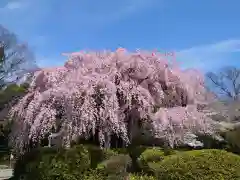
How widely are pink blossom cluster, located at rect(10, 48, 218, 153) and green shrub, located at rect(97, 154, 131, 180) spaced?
594 mm

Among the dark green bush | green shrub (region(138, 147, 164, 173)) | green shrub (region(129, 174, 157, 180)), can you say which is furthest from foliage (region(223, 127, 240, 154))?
the dark green bush

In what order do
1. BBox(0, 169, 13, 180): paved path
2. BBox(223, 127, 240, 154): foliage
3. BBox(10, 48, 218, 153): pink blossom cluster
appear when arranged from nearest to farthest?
1. BBox(10, 48, 218, 153): pink blossom cluster
2. BBox(223, 127, 240, 154): foliage
3. BBox(0, 169, 13, 180): paved path

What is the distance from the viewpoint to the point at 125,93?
34.7 ft

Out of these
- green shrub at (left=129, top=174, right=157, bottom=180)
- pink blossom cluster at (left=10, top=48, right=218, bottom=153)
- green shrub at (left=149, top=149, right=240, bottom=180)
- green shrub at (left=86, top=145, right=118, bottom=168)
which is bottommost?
green shrub at (left=129, top=174, right=157, bottom=180)

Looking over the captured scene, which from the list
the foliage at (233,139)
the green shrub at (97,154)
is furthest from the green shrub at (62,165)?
the foliage at (233,139)

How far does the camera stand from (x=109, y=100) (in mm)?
10062

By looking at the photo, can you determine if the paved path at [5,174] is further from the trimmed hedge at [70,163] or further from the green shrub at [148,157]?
the green shrub at [148,157]

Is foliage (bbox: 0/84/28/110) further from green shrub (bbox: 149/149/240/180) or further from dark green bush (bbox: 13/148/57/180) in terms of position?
green shrub (bbox: 149/149/240/180)

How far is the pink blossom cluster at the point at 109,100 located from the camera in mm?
9953

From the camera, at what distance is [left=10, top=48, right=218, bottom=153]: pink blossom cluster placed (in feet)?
32.7

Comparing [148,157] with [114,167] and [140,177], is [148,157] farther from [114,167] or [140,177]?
[114,167]

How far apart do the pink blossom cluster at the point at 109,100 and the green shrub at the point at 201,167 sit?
3.47 ft

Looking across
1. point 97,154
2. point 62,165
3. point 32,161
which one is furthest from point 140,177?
point 32,161

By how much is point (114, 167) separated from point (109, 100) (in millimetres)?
1672
